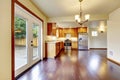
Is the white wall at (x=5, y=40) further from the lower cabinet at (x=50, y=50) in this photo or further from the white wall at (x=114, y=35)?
the white wall at (x=114, y=35)

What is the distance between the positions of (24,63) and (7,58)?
5.21ft

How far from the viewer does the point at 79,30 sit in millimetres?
12055

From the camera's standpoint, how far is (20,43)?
154 inches

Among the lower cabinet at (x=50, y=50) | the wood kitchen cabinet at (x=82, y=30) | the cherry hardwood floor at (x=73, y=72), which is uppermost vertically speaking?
the wood kitchen cabinet at (x=82, y=30)

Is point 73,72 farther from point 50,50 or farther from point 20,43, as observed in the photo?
Answer: point 50,50

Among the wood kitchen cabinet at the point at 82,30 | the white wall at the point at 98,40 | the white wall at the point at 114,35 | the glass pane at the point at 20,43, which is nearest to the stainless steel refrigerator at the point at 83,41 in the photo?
the wood kitchen cabinet at the point at 82,30

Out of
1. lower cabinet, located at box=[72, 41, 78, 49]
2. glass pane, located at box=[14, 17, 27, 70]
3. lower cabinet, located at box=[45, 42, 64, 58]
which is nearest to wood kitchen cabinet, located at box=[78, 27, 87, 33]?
lower cabinet, located at box=[72, 41, 78, 49]

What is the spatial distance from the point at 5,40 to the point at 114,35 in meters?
4.94

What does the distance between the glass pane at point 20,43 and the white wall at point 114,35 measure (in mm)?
3984

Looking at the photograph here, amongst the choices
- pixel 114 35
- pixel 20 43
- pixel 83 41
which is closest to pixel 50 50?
pixel 20 43

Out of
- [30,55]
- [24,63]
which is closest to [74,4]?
[30,55]

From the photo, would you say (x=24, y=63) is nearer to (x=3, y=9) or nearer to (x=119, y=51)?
(x=3, y=9)

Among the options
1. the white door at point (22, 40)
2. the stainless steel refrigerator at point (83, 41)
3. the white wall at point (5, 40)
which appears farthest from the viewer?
the stainless steel refrigerator at point (83, 41)

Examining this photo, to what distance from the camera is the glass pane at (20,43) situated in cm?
359
